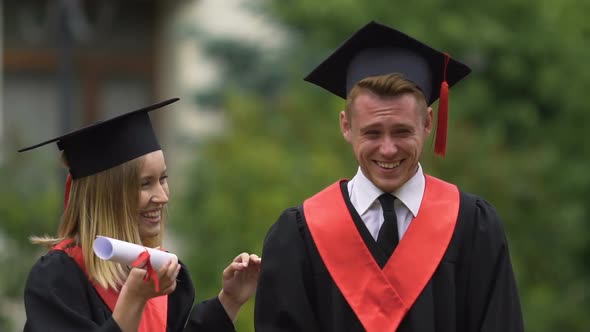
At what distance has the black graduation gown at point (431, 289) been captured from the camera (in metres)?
5.26

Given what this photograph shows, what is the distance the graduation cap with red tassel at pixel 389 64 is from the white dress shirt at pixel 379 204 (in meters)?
0.29

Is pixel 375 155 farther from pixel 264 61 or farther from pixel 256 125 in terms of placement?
pixel 264 61

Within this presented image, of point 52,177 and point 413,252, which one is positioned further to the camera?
point 52,177

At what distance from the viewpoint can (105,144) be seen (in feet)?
19.4

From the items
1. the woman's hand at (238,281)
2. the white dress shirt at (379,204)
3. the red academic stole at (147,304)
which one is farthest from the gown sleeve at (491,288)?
the red academic stole at (147,304)

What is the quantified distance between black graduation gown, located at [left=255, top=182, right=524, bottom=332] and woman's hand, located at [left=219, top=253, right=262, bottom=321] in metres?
0.52

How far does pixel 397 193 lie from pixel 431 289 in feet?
1.24

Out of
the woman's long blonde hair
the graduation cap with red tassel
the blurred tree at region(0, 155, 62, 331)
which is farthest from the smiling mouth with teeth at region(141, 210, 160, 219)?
the blurred tree at region(0, 155, 62, 331)

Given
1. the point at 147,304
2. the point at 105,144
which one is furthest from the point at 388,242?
the point at 105,144

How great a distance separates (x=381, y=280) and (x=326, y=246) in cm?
24

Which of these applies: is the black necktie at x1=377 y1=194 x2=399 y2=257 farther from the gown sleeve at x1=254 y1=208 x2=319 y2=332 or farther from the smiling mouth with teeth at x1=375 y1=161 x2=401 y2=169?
the gown sleeve at x1=254 y1=208 x2=319 y2=332

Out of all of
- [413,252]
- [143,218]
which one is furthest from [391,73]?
[143,218]

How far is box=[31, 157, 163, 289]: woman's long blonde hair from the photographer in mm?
5777

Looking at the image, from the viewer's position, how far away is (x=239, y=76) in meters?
18.5
